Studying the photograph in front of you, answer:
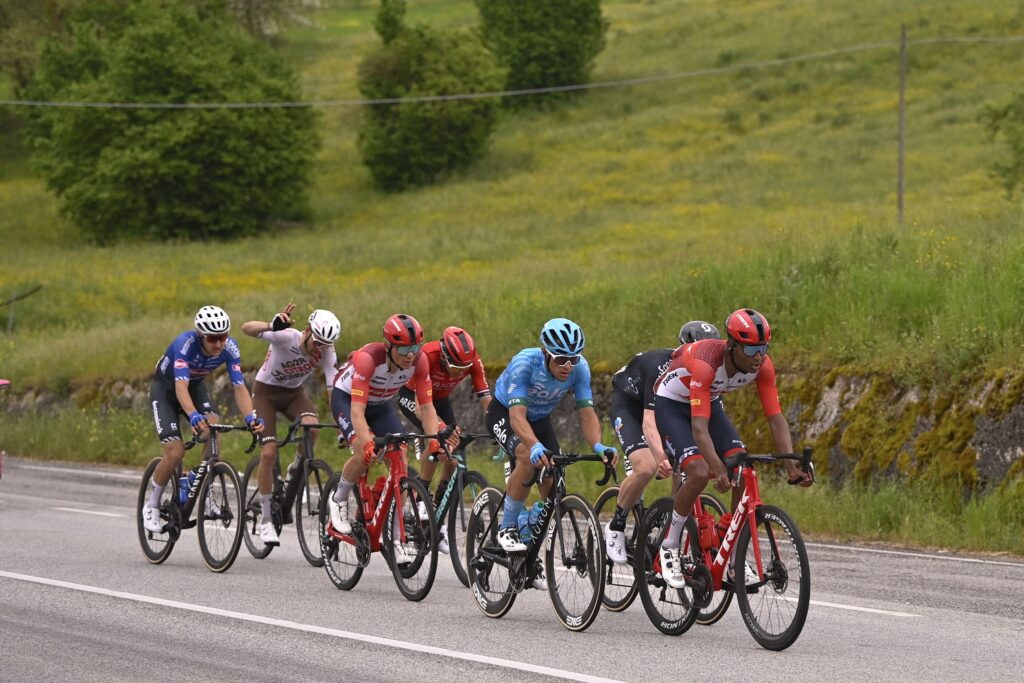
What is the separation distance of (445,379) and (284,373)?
6.04 feet

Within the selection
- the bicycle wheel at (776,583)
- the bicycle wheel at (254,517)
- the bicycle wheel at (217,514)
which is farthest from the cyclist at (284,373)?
the bicycle wheel at (776,583)

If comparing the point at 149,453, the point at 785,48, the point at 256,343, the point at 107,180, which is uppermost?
the point at 785,48

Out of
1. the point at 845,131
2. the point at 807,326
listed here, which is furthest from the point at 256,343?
the point at 845,131

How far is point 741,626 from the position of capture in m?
9.80

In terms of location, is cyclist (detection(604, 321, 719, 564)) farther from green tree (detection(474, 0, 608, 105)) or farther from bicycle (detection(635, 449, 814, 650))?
green tree (detection(474, 0, 608, 105))

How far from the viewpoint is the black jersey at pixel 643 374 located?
10641 mm

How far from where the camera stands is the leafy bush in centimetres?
7288

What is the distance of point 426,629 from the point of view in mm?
9633

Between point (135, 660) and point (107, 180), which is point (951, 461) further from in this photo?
point (107, 180)

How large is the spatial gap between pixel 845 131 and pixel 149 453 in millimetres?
48616

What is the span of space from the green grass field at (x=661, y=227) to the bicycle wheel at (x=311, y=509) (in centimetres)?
572

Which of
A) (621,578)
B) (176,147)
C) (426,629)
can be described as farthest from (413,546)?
(176,147)

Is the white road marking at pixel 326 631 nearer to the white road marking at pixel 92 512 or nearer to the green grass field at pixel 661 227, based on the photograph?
the white road marking at pixel 92 512

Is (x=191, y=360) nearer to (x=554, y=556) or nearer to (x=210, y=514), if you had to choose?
(x=210, y=514)
